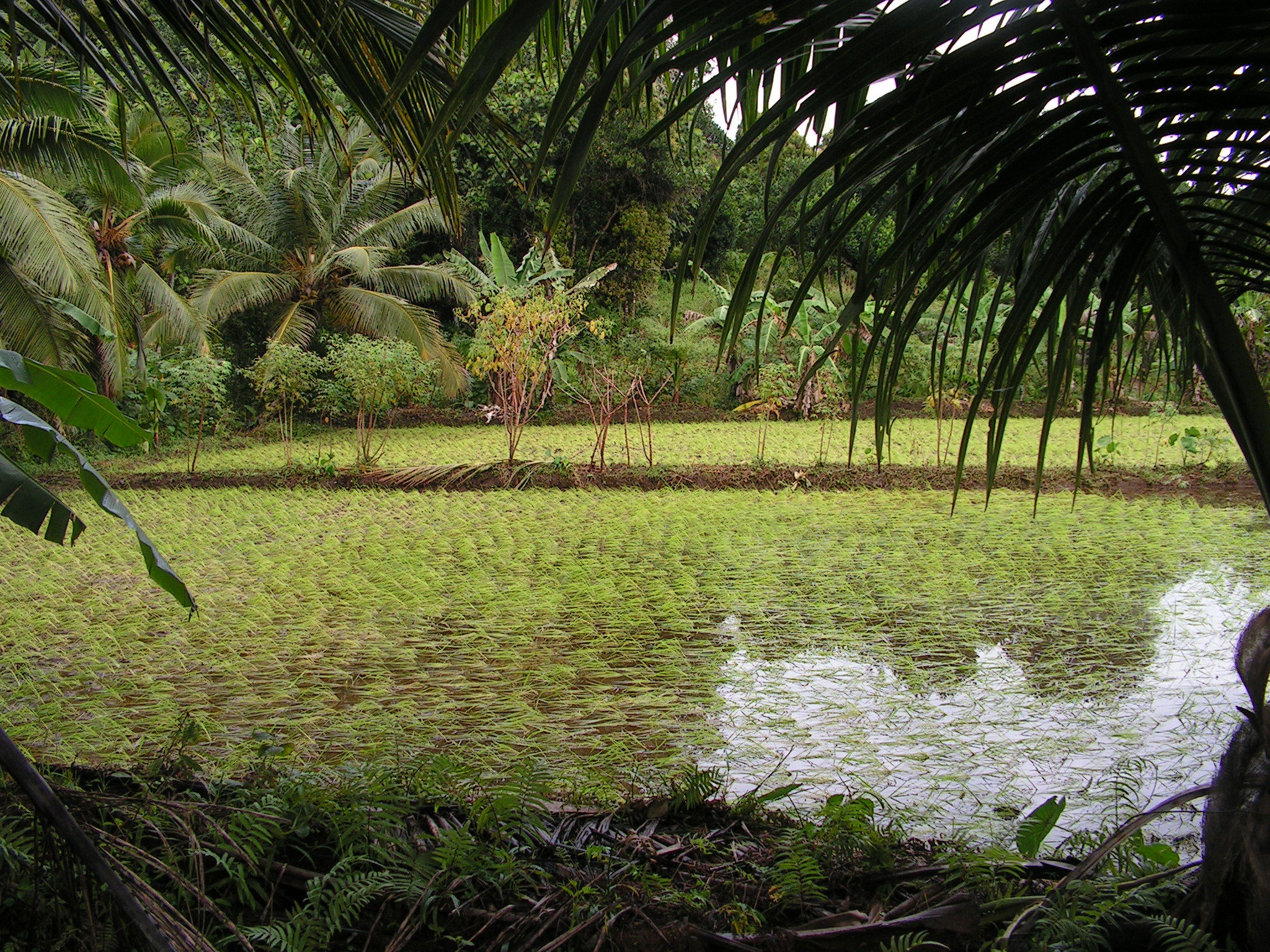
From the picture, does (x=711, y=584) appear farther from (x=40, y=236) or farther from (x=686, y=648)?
(x=40, y=236)

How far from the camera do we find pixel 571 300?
8.84 m

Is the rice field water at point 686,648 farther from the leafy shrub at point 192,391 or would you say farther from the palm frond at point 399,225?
the palm frond at point 399,225

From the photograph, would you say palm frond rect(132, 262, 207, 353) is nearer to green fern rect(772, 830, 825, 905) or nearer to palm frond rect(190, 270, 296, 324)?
palm frond rect(190, 270, 296, 324)

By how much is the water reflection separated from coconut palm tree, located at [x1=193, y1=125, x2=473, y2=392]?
969 centimetres

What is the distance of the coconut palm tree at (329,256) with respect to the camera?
1175 cm

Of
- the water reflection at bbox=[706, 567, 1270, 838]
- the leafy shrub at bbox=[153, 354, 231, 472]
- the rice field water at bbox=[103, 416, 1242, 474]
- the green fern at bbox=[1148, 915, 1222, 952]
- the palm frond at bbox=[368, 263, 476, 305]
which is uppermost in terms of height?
the palm frond at bbox=[368, 263, 476, 305]

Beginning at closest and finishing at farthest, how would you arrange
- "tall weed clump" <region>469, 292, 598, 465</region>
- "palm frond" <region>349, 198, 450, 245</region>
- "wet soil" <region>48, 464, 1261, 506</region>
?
"wet soil" <region>48, 464, 1261, 506</region>
"tall weed clump" <region>469, 292, 598, 465</region>
"palm frond" <region>349, 198, 450, 245</region>

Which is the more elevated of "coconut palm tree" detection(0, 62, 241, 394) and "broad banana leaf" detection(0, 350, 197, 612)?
"coconut palm tree" detection(0, 62, 241, 394)

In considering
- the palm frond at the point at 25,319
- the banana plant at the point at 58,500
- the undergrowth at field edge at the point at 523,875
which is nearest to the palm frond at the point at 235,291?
the palm frond at the point at 25,319

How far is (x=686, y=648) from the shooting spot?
3.35m

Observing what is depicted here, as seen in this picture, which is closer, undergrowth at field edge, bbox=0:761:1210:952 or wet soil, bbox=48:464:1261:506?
undergrowth at field edge, bbox=0:761:1210:952

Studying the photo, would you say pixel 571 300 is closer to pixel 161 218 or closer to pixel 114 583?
pixel 161 218

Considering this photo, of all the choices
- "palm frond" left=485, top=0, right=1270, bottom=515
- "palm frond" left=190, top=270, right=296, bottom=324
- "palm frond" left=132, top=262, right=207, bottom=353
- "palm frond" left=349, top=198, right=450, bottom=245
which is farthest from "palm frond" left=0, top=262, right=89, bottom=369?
"palm frond" left=485, top=0, right=1270, bottom=515

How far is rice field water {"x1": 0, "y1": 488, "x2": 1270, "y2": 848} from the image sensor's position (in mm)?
2381
